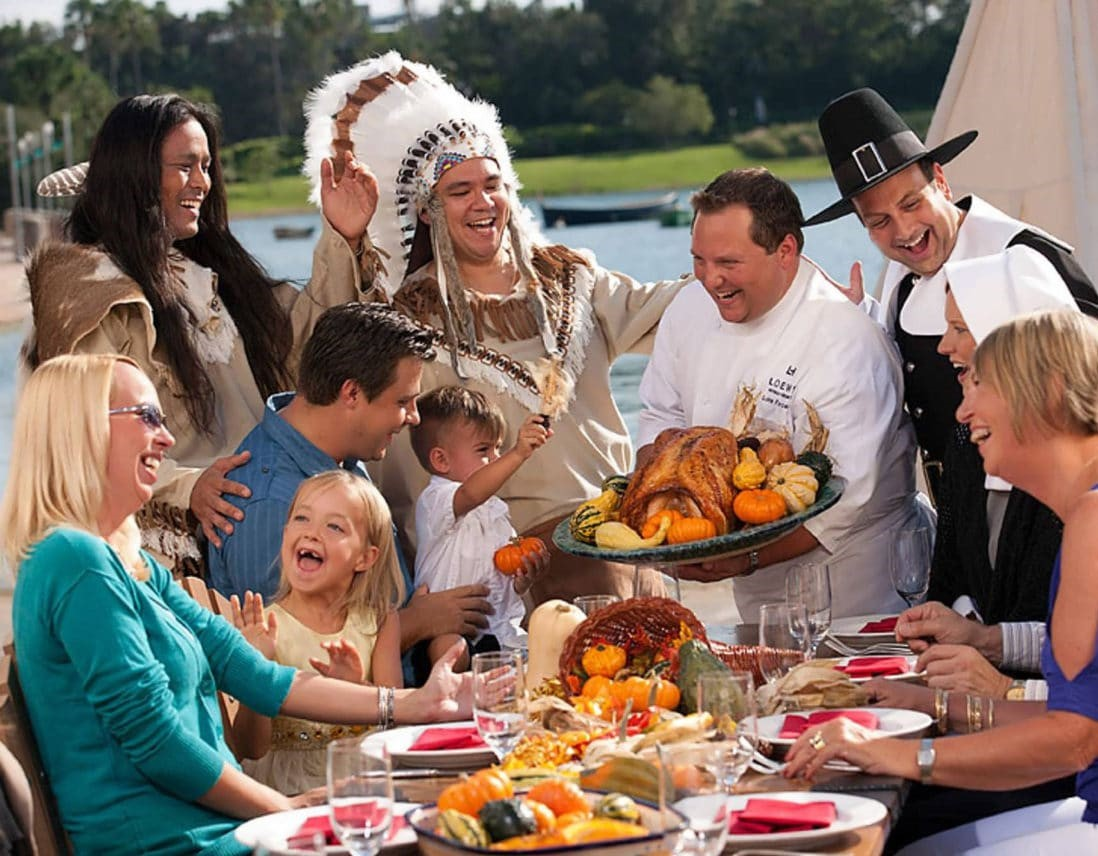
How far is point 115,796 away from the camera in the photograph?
3.23 metres

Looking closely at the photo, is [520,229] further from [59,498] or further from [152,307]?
[59,498]

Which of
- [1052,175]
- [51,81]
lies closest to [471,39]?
[51,81]

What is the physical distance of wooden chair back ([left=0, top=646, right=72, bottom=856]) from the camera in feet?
10.5

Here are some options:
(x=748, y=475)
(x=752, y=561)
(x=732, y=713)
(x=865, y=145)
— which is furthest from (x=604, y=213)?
(x=732, y=713)

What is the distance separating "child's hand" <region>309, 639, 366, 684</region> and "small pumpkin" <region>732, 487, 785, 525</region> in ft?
3.17

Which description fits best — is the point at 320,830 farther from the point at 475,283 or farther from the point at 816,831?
the point at 475,283

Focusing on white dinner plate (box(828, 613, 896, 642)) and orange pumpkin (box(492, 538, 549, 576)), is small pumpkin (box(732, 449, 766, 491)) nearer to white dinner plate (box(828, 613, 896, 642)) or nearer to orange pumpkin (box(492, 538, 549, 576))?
white dinner plate (box(828, 613, 896, 642))

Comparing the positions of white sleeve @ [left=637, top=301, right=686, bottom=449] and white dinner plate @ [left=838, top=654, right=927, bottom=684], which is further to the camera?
white sleeve @ [left=637, top=301, right=686, bottom=449]

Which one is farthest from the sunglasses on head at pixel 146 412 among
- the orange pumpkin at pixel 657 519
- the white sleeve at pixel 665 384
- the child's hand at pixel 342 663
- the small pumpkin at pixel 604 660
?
→ the white sleeve at pixel 665 384

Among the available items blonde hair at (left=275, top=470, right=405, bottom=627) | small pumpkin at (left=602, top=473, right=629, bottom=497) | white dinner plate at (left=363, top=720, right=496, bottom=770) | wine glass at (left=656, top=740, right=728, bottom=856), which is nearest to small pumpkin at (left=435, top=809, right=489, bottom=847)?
wine glass at (left=656, top=740, right=728, bottom=856)

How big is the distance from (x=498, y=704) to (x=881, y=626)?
1483 millimetres

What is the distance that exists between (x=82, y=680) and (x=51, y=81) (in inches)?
3054

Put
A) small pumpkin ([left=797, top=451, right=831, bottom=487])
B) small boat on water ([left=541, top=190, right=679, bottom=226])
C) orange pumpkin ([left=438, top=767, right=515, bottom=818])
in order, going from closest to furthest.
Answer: orange pumpkin ([left=438, top=767, right=515, bottom=818]), small pumpkin ([left=797, top=451, right=831, bottom=487]), small boat on water ([left=541, top=190, right=679, bottom=226])

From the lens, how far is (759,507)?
4211mm
